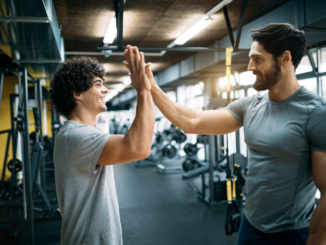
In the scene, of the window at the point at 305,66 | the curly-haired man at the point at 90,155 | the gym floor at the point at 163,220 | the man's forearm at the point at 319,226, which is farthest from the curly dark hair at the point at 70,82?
the window at the point at 305,66

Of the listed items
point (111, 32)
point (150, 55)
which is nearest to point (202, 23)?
point (111, 32)

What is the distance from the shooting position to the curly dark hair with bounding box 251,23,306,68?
1197 millimetres

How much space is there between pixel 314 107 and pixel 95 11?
303 cm

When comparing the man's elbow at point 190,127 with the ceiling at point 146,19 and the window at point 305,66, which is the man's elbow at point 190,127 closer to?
the ceiling at point 146,19

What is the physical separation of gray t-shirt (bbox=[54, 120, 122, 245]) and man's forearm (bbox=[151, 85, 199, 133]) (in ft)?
1.50

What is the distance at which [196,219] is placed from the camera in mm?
3941

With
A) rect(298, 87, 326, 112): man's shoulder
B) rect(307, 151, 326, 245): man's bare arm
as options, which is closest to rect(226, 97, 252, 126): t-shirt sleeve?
rect(298, 87, 326, 112): man's shoulder

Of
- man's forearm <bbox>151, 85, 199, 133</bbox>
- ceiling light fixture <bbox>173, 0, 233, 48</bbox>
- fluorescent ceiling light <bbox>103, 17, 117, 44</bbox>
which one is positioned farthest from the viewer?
fluorescent ceiling light <bbox>103, 17, 117, 44</bbox>

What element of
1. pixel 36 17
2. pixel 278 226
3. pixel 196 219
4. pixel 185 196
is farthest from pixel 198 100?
pixel 278 226

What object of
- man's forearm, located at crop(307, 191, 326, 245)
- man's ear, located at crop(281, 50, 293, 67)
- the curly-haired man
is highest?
man's ear, located at crop(281, 50, 293, 67)

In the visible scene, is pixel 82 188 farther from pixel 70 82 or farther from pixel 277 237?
pixel 277 237

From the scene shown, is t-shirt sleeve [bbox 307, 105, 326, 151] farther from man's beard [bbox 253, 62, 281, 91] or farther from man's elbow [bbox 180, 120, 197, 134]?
man's elbow [bbox 180, 120, 197, 134]

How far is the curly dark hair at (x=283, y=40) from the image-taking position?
120 centimetres

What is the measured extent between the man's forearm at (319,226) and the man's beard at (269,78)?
0.48 meters
